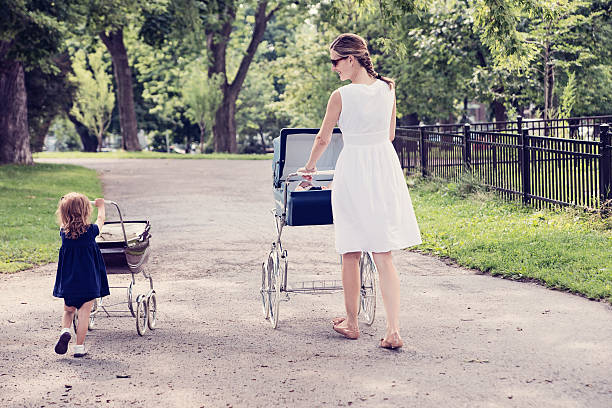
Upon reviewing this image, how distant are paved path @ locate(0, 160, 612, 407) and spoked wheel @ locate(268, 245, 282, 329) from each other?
0.13 meters

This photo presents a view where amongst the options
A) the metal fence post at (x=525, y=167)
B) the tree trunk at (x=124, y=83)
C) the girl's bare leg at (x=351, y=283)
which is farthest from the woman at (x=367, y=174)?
the tree trunk at (x=124, y=83)

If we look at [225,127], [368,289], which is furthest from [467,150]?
[225,127]

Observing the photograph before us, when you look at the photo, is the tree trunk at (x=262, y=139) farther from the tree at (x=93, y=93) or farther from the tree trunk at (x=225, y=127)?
the tree trunk at (x=225, y=127)

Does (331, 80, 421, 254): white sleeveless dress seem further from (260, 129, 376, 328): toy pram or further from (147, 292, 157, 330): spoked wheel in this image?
(147, 292, 157, 330): spoked wheel

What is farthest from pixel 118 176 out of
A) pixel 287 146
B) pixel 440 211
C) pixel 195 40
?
pixel 287 146

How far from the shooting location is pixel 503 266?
342 inches

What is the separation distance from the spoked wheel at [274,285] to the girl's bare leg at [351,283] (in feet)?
1.79

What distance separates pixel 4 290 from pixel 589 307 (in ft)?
17.7

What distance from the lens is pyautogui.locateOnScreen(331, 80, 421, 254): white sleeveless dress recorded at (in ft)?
18.4

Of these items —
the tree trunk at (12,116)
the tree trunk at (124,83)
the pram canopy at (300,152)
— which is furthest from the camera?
the tree trunk at (124,83)

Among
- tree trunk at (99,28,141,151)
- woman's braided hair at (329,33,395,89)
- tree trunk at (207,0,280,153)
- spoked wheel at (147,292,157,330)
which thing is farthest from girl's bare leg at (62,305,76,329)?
tree trunk at (207,0,280,153)

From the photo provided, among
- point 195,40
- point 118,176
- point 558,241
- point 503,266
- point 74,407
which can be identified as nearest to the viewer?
point 74,407

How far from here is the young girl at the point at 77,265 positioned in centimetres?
560

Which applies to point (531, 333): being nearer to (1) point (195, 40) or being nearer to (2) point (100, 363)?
(2) point (100, 363)
